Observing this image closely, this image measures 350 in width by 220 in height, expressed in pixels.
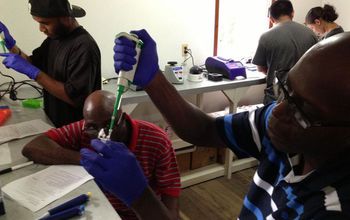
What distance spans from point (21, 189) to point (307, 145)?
94cm

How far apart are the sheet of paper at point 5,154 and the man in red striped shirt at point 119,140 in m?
0.08

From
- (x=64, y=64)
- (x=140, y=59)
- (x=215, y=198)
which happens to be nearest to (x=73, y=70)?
(x=64, y=64)

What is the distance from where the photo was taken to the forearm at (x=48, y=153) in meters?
1.31

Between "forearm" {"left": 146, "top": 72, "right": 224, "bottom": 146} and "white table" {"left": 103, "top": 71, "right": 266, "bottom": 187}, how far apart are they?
3.90 ft

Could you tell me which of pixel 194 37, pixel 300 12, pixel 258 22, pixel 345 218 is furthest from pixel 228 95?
pixel 345 218

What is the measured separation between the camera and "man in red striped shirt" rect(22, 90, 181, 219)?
52.6 inches

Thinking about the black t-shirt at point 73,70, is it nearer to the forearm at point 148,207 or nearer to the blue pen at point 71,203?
the blue pen at point 71,203

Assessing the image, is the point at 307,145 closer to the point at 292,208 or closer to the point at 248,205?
the point at 292,208

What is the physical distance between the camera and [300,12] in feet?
12.2

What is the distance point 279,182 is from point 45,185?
0.79 m

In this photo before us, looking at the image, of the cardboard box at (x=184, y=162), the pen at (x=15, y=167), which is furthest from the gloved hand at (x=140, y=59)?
the cardboard box at (x=184, y=162)

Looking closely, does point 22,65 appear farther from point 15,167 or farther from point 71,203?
point 71,203

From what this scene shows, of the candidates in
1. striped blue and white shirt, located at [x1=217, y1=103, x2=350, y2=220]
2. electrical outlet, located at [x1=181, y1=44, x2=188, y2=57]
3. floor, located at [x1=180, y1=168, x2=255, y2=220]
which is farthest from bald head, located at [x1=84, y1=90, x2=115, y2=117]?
electrical outlet, located at [x1=181, y1=44, x2=188, y2=57]

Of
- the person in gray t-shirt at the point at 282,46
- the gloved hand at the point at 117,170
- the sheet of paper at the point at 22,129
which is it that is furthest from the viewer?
the person in gray t-shirt at the point at 282,46
